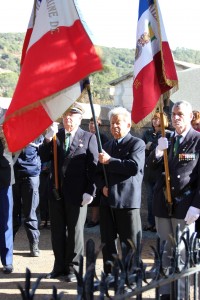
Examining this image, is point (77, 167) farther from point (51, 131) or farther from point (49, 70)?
point (49, 70)

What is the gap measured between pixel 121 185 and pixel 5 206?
1.66m

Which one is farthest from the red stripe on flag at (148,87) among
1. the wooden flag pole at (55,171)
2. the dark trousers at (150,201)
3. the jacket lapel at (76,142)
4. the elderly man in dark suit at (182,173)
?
the dark trousers at (150,201)

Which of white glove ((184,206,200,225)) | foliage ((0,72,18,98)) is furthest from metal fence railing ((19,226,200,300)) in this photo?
foliage ((0,72,18,98))

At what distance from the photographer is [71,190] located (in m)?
6.64

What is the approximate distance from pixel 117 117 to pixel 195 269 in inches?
121

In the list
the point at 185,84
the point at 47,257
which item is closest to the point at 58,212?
the point at 47,257

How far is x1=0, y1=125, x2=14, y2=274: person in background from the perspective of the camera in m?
7.00

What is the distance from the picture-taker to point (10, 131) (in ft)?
14.4

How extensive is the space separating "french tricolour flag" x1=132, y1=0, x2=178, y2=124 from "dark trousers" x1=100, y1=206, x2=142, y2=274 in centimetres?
114

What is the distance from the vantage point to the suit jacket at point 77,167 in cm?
665

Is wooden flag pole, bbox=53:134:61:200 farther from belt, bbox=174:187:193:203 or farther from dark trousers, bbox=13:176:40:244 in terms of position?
belt, bbox=174:187:193:203

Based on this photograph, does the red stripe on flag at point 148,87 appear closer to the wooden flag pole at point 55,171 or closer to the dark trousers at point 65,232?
the wooden flag pole at point 55,171

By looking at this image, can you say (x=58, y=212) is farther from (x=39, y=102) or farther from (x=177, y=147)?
(x=39, y=102)

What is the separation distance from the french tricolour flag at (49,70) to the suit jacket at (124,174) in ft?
5.04
